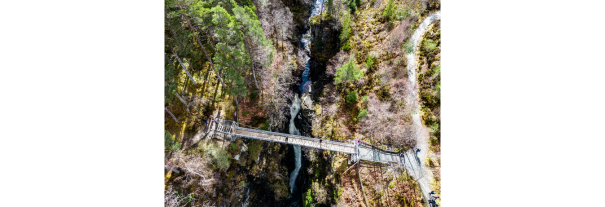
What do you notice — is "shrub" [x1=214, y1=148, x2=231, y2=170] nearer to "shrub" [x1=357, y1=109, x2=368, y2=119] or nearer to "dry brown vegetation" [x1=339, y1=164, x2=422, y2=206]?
"dry brown vegetation" [x1=339, y1=164, x2=422, y2=206]

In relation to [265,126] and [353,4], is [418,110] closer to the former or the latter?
[265,126]

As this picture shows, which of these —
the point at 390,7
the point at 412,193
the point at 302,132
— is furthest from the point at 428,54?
the point at 302,132

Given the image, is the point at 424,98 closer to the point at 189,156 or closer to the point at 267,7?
the point at 267,7

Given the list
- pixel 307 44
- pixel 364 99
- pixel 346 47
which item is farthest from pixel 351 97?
pixel 307 44

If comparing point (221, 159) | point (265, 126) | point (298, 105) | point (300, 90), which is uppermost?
point (300, 90)

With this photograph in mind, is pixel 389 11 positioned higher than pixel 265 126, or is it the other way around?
pixel 389 11

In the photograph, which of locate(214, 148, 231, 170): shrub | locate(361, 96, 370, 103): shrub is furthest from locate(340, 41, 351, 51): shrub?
locate(214, 148, 231, 170): shrub

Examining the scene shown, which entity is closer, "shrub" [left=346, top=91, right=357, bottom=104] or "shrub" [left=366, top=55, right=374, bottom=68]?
"shrub" [left=346, top=91, right=357, bottom=104]

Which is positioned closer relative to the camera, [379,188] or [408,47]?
[379,188]
